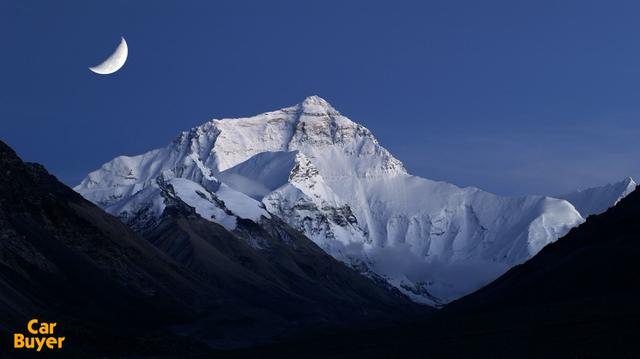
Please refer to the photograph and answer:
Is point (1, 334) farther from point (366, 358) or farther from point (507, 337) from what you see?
point (507, 337)

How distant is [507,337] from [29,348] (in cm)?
7245

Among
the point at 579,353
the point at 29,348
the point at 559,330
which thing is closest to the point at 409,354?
the point at 559,330

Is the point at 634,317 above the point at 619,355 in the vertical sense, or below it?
above

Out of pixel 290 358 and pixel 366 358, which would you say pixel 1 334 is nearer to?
pixel 290 358

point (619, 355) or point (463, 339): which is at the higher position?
point (463, 339)

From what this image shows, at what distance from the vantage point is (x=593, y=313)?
A: 193 metres

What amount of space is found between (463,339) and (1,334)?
70.7 m

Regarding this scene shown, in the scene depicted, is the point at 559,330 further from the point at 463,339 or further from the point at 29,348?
the point at 29,348

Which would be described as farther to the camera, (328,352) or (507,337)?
(328,352)

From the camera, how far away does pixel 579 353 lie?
14962 cm

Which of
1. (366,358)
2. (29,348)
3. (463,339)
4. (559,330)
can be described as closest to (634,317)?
(559,330)

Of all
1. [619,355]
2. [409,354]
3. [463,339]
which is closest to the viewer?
[619,355]

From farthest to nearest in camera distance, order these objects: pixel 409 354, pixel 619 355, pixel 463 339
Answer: pixel 463 339 → pixel 409 354 → pixel 619 355

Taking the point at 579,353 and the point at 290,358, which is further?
the point at 290,358
